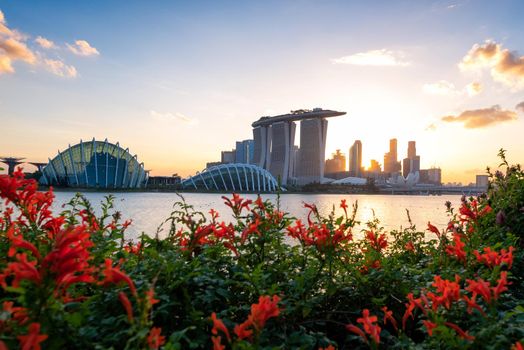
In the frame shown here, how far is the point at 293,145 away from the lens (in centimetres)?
12756

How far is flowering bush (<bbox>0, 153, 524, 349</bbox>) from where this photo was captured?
1173 mm

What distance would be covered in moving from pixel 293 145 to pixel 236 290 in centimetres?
12652

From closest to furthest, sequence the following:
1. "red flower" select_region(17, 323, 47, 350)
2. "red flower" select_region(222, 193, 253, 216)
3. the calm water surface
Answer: "red flower" select_region(17, 323, 47, 350), "red flower" select_region(222, 193, 253, 216), the calm water surface

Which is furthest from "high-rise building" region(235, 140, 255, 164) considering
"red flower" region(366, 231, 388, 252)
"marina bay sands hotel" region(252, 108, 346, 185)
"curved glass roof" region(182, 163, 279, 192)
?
"red flower" region(366, 231, 388, 252)

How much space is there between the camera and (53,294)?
45.6 inches

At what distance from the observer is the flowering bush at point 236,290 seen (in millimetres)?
1173

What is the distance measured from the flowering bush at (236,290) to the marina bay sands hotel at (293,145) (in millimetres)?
118614

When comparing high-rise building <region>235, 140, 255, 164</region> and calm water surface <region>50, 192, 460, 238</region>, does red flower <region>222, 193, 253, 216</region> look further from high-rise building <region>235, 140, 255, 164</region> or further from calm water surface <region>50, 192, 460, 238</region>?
high-rise building <region>235, 140, 255, 164</region>

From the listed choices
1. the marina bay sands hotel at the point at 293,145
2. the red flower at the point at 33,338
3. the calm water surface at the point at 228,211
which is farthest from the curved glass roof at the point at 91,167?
the red flower at the point at 33,338

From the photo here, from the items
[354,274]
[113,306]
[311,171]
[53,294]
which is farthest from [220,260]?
[311,171]

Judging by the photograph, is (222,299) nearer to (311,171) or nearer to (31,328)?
(31,328)

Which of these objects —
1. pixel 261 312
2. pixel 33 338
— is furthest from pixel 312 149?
pixel 33 338

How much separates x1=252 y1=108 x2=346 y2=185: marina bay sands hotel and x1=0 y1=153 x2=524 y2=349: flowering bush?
4670 inches

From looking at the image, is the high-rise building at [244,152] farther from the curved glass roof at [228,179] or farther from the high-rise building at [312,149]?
the curved glass roof at [228,179]
